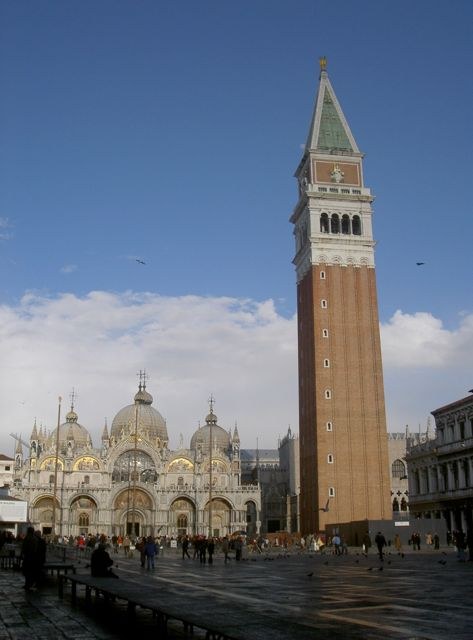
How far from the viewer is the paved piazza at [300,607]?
35.6 ft

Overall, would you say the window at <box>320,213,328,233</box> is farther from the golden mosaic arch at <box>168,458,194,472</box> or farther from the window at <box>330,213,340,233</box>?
the golden mosaic arch at <box>168,458,194,472</box>

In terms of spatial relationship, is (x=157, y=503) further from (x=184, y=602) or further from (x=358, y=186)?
(x=184, y=602)

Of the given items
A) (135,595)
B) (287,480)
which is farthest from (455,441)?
(135,595)

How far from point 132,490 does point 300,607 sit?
6832 cm

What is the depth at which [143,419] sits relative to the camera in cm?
9356

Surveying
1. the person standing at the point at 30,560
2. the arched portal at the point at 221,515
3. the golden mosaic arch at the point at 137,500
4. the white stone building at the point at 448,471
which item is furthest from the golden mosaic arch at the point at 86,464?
the person standing at the point at 30,560

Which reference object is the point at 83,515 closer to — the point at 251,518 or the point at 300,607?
the point at 251,518

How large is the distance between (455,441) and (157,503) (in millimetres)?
37526

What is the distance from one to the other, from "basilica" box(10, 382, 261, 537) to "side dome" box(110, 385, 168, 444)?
2.89 meters

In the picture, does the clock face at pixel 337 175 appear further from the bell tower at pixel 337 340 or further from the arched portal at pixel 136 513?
the arched portal at pixel 136 513

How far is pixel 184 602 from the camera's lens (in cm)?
1451

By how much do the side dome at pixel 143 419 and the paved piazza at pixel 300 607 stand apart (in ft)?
225

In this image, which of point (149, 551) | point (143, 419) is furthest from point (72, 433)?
point (149, 551)

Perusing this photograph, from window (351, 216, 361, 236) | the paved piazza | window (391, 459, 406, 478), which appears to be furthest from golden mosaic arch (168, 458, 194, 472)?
the paved piazza
